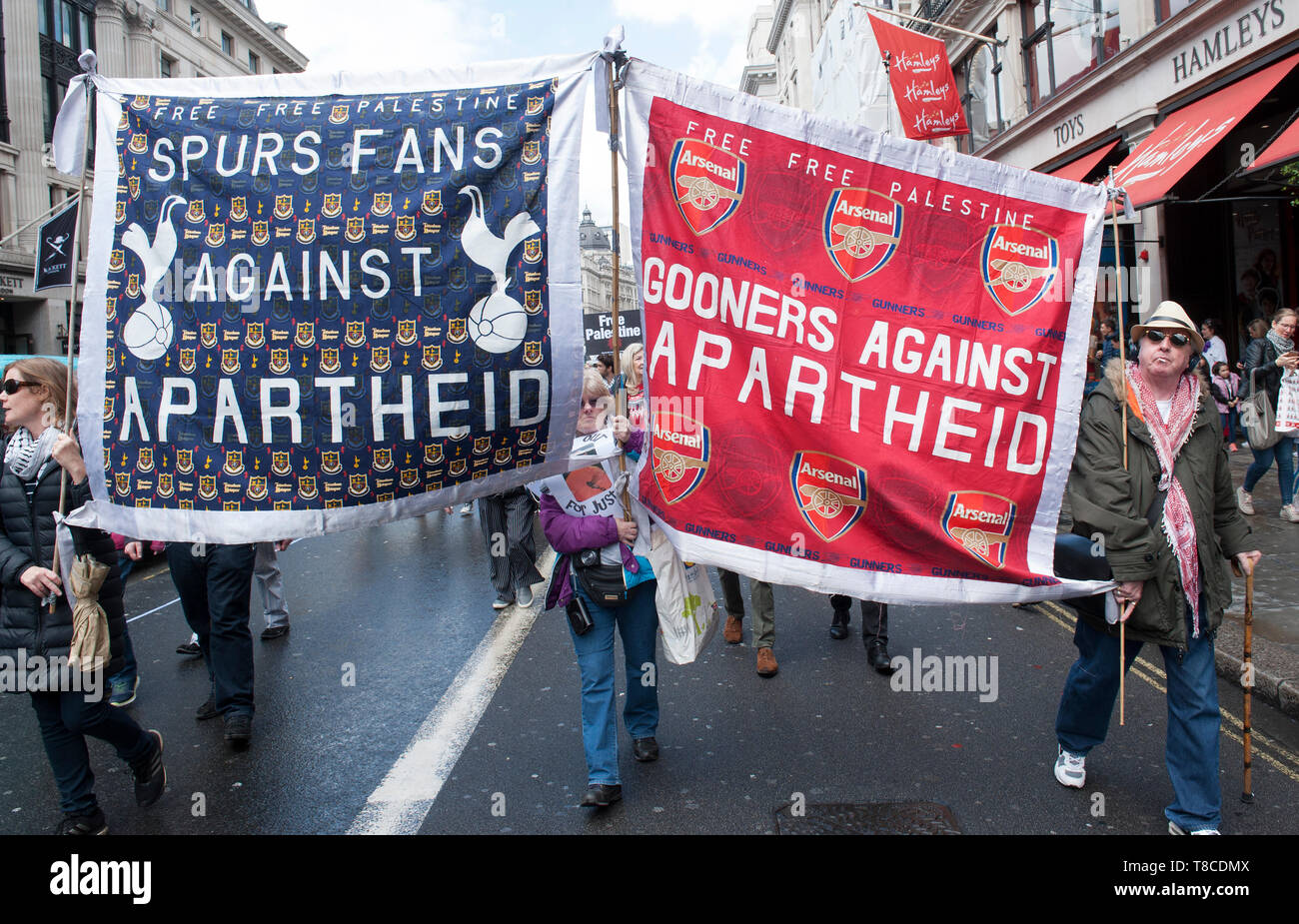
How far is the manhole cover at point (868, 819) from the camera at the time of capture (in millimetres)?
3750

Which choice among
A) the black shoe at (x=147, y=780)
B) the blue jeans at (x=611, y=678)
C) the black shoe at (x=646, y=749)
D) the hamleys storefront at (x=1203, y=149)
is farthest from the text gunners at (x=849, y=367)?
the hamleys storefront at (x=1203, y=149)

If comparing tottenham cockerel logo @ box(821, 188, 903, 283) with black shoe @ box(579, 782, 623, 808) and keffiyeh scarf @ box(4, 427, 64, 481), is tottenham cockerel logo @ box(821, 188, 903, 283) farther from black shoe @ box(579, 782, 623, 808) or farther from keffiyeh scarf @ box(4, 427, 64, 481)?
keffiyeh scarf @ box(4, 427, 64, 481)

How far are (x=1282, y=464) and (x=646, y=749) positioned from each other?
797cm


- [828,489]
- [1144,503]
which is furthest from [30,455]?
[1144,503]

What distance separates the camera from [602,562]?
13.5 ft

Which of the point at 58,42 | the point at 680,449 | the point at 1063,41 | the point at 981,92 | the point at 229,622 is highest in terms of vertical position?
the point at 58,42

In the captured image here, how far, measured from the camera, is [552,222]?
3436mm

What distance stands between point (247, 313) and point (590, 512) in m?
1.61

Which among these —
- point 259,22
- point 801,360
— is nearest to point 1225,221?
point 801,360

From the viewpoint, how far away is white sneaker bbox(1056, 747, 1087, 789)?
13.2ft

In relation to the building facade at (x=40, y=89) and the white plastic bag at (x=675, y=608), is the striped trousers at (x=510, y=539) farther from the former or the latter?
the building facade at (x=40, y=89)

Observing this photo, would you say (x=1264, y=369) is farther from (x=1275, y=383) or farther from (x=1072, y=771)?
(x=1072, y=771)

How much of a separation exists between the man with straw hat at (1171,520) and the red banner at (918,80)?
41.5ft

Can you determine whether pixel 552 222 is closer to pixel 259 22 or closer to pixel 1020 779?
pixel 1020 779
